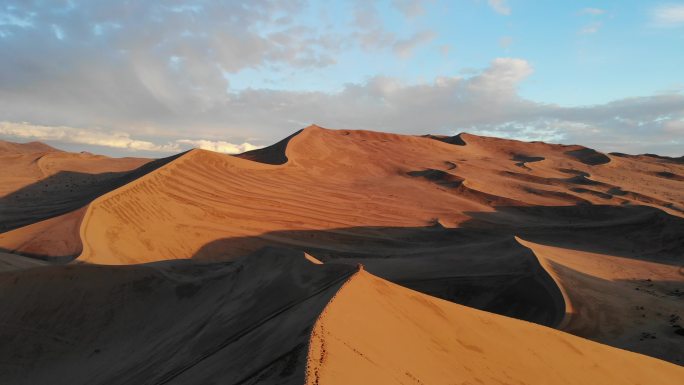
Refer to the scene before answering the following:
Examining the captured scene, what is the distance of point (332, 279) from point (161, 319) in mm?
4149

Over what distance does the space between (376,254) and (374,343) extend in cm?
1157

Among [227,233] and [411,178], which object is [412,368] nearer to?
[227,233]

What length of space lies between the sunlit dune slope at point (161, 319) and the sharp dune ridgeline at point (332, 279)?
4cm

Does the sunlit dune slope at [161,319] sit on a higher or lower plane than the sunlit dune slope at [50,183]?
lower

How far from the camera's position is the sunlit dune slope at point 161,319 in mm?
5387

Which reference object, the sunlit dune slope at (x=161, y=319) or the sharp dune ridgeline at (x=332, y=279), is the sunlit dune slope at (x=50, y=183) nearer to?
the sharp dune ridgeline at (x=332, y=279)

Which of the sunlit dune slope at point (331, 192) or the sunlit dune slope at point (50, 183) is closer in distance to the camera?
the sunlit dune slope at point (331, 192)

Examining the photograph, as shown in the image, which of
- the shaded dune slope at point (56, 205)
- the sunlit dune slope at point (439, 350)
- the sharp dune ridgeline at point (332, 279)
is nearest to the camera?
the sunlit dune slope at point (439, 350)

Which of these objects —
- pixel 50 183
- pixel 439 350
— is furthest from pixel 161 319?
pixel 50 183

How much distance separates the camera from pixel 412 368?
14.5 ft

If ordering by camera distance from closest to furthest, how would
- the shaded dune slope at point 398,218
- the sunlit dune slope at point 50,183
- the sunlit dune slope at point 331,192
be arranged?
the shaded dune slope at point 398,218 → the sunlit dune slope at point 331,192 → the sunlit dune slope at point 50,183

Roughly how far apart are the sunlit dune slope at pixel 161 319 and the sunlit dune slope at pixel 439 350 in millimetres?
347

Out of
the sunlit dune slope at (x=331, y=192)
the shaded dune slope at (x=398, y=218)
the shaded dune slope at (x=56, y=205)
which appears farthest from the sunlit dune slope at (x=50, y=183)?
the shaded dune slope at (x=398, y=218)

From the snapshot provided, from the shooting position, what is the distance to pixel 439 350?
5102 mm
